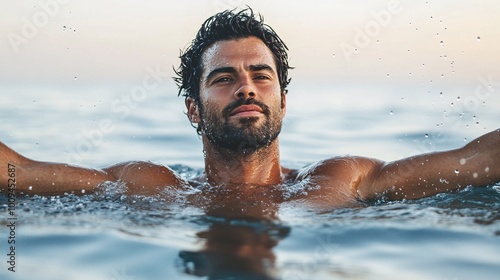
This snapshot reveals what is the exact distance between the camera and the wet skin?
4.80 metres

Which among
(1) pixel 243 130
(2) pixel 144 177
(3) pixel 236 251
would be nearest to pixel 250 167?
(1) pixel 243 130

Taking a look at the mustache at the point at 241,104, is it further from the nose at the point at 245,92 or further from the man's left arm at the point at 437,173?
the man's left arm at the point at 437,173

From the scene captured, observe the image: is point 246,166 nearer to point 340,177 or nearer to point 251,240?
point 340,177

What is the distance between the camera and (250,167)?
526cm

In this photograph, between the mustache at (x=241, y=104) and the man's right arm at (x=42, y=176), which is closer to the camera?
the man's right arm at (x=42, y=176)

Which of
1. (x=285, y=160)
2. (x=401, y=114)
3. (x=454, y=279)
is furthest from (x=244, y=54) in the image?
(x=401, y=114)

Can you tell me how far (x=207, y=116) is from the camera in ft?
17.1

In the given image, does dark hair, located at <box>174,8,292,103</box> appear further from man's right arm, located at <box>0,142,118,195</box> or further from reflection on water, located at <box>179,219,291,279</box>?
reflection on water, located at <box>179,219,291,279</box>

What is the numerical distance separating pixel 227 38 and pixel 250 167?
971 millimetres

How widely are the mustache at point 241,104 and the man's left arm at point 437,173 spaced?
0.79 m

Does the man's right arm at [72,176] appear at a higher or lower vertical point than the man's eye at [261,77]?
lower

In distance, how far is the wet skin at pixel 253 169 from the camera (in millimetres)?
4801

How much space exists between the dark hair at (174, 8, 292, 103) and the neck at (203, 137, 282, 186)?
0.50 metres

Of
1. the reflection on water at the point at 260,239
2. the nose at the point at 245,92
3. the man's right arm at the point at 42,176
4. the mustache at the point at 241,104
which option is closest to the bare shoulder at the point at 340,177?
the reflection on water at the point at 260,239
